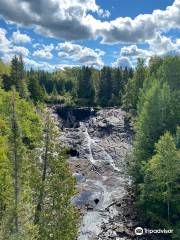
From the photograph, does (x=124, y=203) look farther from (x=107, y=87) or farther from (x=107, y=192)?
(x=107, y=87)

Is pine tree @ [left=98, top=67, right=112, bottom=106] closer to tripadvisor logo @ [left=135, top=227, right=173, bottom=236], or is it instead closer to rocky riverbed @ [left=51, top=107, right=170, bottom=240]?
rocky riverbed @ [left=51, top=107, right=170, bottom=240]

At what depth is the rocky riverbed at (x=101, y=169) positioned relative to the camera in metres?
44.6

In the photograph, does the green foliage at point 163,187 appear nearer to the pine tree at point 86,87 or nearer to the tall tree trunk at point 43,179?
the tall tree trunk at point 43,179

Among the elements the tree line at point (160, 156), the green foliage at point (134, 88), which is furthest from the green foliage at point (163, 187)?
the green foliage at point (134, 88)

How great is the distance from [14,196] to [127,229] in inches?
763

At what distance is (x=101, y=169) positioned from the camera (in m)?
69.8

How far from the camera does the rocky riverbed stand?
44625mm

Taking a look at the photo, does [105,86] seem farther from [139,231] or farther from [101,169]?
[139,231]

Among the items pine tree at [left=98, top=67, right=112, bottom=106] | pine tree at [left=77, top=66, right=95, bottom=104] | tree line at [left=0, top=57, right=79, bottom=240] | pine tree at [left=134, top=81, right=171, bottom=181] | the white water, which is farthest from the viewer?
pine tree at [left=77, top=66, right=95, bottom=104]

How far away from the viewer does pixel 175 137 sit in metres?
49.1

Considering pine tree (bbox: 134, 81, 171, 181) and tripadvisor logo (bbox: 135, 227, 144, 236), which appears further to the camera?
pine tree (bbox: 134, 81, 171, 181)

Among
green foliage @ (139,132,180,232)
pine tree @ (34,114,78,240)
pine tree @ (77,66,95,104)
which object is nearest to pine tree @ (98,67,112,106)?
pine tree @ (77,66,95,104)

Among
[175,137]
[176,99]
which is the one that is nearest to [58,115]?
[176,99]

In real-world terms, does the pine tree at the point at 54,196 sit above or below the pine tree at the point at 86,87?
below
